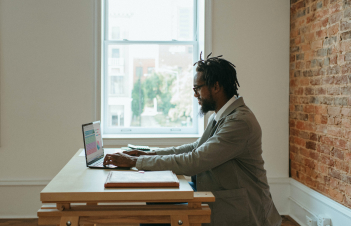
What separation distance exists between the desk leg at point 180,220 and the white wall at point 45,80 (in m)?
1.97

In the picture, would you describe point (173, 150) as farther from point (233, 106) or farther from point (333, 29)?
point (333, 29)

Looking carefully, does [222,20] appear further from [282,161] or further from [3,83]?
[3,83]

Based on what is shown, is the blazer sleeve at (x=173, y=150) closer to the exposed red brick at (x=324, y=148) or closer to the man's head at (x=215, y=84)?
the man's head at (x=215, y=84)

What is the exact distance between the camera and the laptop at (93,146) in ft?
6.41

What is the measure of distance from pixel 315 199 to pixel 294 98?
99 cm

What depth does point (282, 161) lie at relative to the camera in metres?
3.42

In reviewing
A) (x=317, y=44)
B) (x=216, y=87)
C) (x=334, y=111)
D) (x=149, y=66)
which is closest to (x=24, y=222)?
(x=149, y=66)

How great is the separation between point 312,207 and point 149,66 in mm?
2109

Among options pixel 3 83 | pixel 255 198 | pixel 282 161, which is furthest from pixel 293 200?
pixel 3 83

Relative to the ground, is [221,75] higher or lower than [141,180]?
higher

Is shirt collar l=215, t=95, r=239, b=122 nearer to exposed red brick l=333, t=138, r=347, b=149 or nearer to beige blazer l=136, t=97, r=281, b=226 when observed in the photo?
beige blazer l=136, t=97, r=281, b=226

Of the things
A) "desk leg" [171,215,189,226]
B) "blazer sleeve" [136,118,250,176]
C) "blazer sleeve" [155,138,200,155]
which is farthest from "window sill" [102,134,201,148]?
"desk leg" [171,215,189,226]

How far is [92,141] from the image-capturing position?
2.09m

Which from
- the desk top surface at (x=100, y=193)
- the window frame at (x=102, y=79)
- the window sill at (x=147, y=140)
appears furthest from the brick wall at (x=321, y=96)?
the desk top surface at (x=100, y=193)
